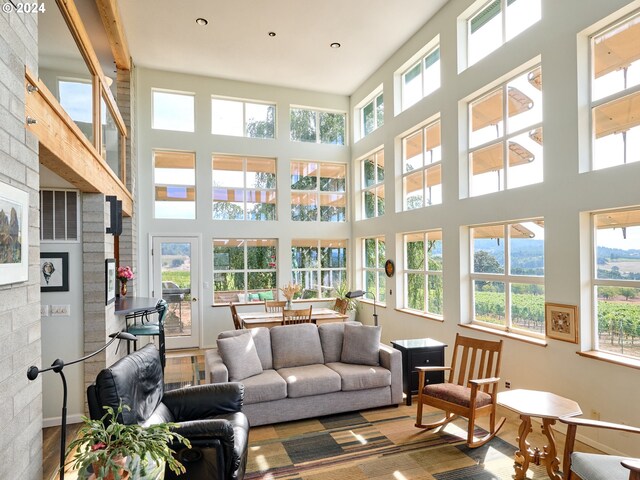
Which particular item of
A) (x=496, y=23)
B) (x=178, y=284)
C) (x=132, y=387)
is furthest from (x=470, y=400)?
(x=178, y=284)

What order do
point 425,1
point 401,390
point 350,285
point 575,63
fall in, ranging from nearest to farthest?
point 575,63 → point 401,390 → point 425,1 → point 350,285

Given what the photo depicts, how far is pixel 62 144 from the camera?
2.80 meters

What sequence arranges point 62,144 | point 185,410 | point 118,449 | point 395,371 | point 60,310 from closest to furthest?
1. point 118,449
2. point 62,144
3. point 185,410
4. point 60,310
5. point 395,371

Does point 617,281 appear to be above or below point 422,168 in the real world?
below

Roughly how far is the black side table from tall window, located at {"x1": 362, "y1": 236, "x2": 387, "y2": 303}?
9.14 feet

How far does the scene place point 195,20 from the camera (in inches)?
229

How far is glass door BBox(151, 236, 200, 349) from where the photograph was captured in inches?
290

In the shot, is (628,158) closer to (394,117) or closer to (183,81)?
(394,117)

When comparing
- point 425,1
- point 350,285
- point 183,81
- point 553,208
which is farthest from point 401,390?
point 183,81

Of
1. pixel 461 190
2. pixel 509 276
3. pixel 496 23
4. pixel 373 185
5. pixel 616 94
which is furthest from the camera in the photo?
pixel 373 185

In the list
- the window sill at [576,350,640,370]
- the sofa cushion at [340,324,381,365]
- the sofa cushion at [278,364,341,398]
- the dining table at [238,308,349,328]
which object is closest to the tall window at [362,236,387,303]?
the dining table at [238,308,349,328]

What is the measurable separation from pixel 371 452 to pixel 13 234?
120 inches

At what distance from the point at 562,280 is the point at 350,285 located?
5136 millimetres

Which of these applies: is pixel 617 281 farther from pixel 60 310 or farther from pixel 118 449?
pixel 60 310
